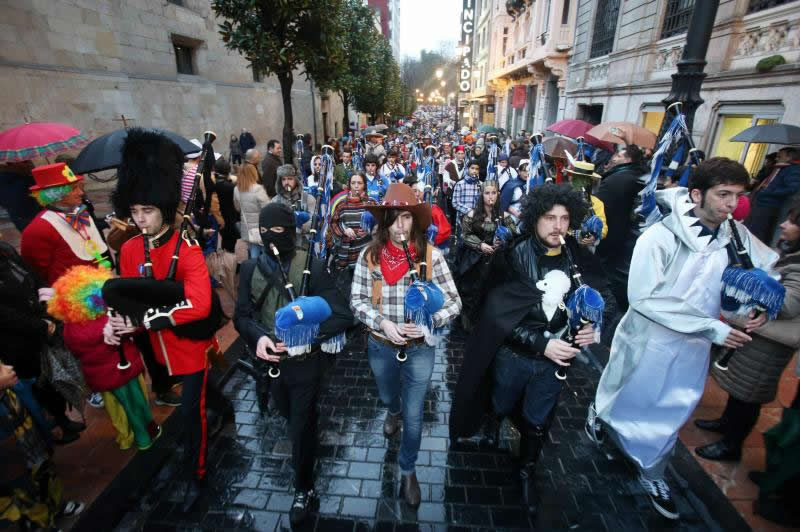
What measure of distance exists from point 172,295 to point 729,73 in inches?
426

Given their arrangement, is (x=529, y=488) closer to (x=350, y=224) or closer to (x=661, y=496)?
(x=661, y=496)

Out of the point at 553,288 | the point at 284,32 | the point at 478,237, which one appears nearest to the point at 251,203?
the point at 478,237

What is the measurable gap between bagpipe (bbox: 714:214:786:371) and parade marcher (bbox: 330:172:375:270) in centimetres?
407

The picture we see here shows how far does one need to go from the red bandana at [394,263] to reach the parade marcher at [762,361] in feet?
8.04

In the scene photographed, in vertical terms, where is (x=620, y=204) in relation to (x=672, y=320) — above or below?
above

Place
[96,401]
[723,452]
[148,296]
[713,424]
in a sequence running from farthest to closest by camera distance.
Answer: [96,401] < [713,424] < [723,452] < [148,296]

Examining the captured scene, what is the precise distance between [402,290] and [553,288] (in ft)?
3.72

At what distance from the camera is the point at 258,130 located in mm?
20438

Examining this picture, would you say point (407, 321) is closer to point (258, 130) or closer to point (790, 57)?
point (790, 57)

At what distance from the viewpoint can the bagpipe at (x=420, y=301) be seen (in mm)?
2615

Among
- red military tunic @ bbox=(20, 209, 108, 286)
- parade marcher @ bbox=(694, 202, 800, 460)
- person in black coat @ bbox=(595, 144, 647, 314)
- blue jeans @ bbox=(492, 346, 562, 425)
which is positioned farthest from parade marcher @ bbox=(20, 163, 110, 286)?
person in black coat @ bbox=(595, 144, 647, 314)

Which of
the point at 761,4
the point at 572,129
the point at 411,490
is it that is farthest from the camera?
the point at 572,129

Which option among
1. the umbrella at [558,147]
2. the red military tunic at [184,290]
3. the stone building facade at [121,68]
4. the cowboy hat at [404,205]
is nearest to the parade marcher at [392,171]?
the umbrella at [558,147]

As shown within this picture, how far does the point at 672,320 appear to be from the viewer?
9.16 feet
